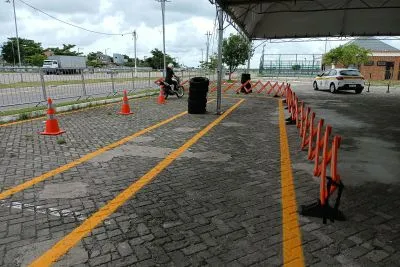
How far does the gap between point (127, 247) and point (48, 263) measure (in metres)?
0.70

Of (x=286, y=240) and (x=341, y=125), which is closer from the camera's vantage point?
(x=286, y=240)

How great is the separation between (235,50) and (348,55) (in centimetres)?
2220

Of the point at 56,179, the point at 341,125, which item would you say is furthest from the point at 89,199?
the point at 341,125

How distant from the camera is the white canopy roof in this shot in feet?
66.6

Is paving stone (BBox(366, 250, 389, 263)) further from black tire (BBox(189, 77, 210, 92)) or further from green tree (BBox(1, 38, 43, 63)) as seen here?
green tree (BBox(1, 38, 43, 63))

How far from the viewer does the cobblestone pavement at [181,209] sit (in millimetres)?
3252

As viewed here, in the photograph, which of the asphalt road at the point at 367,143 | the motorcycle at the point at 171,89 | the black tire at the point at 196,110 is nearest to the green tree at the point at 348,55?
the asphalt road at the point at 367,143

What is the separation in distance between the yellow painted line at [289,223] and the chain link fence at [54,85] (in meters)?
9.66

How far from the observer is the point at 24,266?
3.00 meters

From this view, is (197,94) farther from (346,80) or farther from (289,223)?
(346,80)

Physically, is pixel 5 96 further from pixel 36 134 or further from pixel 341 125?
pixel 341 125

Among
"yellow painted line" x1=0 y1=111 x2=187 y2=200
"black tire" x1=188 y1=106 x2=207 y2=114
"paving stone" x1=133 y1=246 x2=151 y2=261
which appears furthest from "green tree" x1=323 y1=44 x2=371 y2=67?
"paving stone" x1=133 y1=246 x2=151 y2=261

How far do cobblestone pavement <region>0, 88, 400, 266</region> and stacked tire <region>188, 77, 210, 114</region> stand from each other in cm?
460

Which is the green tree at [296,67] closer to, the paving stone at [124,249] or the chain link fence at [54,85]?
the chain link fence at [54,85]
